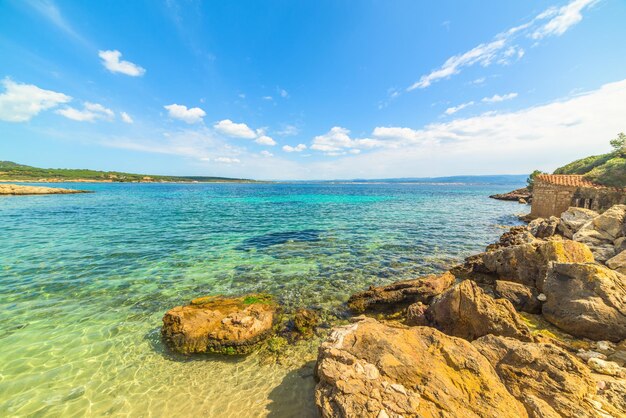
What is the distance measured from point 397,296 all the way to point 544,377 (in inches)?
220

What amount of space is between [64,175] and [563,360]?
245 m

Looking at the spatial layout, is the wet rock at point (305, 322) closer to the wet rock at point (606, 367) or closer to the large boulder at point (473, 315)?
the large boulder at point (473, 315)

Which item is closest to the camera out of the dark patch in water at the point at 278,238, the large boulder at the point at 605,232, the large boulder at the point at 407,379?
the large boulder at the point at 407,379

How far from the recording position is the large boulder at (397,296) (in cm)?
1012

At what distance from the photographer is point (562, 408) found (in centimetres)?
426

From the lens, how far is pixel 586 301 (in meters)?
7.45

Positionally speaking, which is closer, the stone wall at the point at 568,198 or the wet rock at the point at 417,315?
the wet rock at the point at 417,315

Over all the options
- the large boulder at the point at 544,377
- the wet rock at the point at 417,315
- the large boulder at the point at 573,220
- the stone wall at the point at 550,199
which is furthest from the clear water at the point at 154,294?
the stone wall at the point at 550,199

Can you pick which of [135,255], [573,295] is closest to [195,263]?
[135,255]

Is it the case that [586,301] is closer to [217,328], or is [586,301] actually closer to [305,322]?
[305,322]

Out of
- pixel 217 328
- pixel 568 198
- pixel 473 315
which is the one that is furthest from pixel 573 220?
pixel 217 328

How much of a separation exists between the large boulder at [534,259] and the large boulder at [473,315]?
4033 millimetres

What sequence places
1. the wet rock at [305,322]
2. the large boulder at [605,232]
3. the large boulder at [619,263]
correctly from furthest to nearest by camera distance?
the large boulder at [605,232] < the large boulder at [619,263] < the wet rock at [305,322]

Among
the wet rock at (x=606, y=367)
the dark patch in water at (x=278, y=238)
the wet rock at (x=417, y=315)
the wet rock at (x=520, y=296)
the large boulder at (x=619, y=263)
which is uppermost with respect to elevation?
the large boulder at (x=619, y=263)
